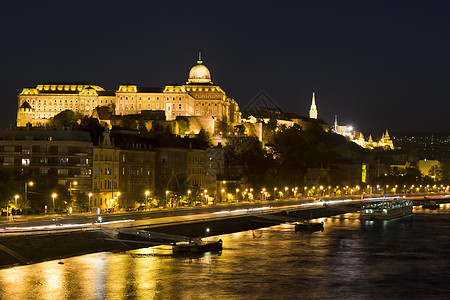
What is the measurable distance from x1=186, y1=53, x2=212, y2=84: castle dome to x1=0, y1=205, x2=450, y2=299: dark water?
124722mm

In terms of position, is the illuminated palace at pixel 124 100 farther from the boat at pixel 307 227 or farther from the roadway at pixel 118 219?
the boat at pixel 307 227

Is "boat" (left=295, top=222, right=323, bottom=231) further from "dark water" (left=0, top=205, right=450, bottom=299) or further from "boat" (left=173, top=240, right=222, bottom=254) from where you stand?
"boat" (left=173, top=240, right=222, bottom=254)

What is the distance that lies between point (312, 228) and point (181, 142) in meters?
27.3

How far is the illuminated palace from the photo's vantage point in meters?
162

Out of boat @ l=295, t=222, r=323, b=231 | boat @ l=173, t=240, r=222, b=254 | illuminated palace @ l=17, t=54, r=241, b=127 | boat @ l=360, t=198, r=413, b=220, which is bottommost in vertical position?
boat @ l=173, t=240, r=222, b=254

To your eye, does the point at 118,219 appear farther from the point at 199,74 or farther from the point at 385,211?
the point at 199,74

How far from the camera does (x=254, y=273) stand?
154 feet

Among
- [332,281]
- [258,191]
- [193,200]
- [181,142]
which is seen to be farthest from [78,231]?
[258,191]

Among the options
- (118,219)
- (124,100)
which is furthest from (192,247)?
(124,100)

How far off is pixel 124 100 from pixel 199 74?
29805mm

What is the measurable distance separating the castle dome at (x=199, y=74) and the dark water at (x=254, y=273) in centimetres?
12472

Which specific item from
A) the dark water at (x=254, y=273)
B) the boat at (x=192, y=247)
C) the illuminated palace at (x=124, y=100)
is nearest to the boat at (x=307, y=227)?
the dark water at (x=254, y=273)

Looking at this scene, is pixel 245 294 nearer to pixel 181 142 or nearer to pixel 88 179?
pixel 88 179

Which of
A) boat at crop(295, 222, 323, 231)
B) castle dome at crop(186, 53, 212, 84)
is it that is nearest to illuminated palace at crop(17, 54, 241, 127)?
castle dome at crop(186, 53, 212, 84)
